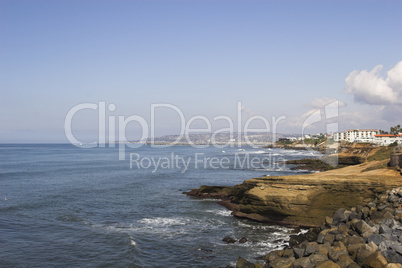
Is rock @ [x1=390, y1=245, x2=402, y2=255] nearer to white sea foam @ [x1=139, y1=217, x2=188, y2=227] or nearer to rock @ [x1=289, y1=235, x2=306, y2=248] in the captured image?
rock @ [x1=289, y1=235, x2=306, y2=248]

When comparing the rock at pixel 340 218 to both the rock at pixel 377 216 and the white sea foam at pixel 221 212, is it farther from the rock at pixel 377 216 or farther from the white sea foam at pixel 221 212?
the white sea foam at pixel 221 212

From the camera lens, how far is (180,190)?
40.4 m

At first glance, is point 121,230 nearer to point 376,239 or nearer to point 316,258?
point 316,258

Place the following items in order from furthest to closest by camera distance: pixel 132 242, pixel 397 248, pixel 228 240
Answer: pixel 228 240
pixel 132 242
pixel 397 248

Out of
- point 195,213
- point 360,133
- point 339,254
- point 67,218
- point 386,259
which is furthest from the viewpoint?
point 360,133

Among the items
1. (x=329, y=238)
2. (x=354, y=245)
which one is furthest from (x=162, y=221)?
(x=354, y=245)

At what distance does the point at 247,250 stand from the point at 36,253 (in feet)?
39.0

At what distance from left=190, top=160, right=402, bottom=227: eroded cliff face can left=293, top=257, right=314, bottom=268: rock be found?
10.4 m

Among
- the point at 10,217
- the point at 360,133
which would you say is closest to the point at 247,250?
the point at 10,217

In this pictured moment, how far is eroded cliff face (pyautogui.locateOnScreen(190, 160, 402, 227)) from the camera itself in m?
22.4

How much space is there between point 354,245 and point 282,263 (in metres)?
3.00

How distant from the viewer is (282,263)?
13.9 m

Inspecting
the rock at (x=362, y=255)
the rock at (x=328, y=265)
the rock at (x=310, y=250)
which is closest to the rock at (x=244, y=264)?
the rock at (x=310, y=250)

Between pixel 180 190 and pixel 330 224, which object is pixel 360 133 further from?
pixel 330 224
